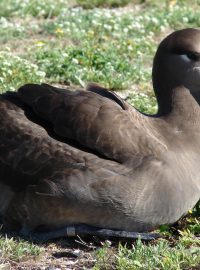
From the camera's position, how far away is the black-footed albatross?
4.95 m

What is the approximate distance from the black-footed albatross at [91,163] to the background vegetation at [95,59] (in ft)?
0.58

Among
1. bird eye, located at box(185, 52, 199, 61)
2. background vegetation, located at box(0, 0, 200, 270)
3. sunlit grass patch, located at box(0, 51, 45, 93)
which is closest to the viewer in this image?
background vegetation, located at box(0, 0, 200, 270)

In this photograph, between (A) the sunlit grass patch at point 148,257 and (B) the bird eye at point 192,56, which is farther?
(B) the bird eye at point 192,56

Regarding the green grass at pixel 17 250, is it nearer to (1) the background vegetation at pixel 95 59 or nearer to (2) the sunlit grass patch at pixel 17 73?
(1) the background vegetation at pixel 95 59

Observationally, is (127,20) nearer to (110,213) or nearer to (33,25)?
(33,25)

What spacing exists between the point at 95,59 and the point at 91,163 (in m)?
3.58

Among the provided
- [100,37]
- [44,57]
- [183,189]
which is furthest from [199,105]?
[100,37]

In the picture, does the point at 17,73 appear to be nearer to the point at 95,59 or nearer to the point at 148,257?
the point at 95,59

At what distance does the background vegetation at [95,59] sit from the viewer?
479 cm

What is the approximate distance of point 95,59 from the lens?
8.41 m

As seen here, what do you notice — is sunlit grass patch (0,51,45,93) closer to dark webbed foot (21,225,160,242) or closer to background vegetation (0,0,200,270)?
background vegetation (0,0,200,270)

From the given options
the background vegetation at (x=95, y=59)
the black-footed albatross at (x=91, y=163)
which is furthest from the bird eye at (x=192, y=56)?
the background vegetation at (x=95, y=59)

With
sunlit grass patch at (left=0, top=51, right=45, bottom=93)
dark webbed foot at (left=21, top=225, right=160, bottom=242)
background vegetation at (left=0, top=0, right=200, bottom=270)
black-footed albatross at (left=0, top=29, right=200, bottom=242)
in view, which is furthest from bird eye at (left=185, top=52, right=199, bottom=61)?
sunlit grass patch at (left=0, top=51, right=45, bottom=93)

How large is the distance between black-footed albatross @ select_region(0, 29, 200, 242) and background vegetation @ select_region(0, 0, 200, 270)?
0.18m
